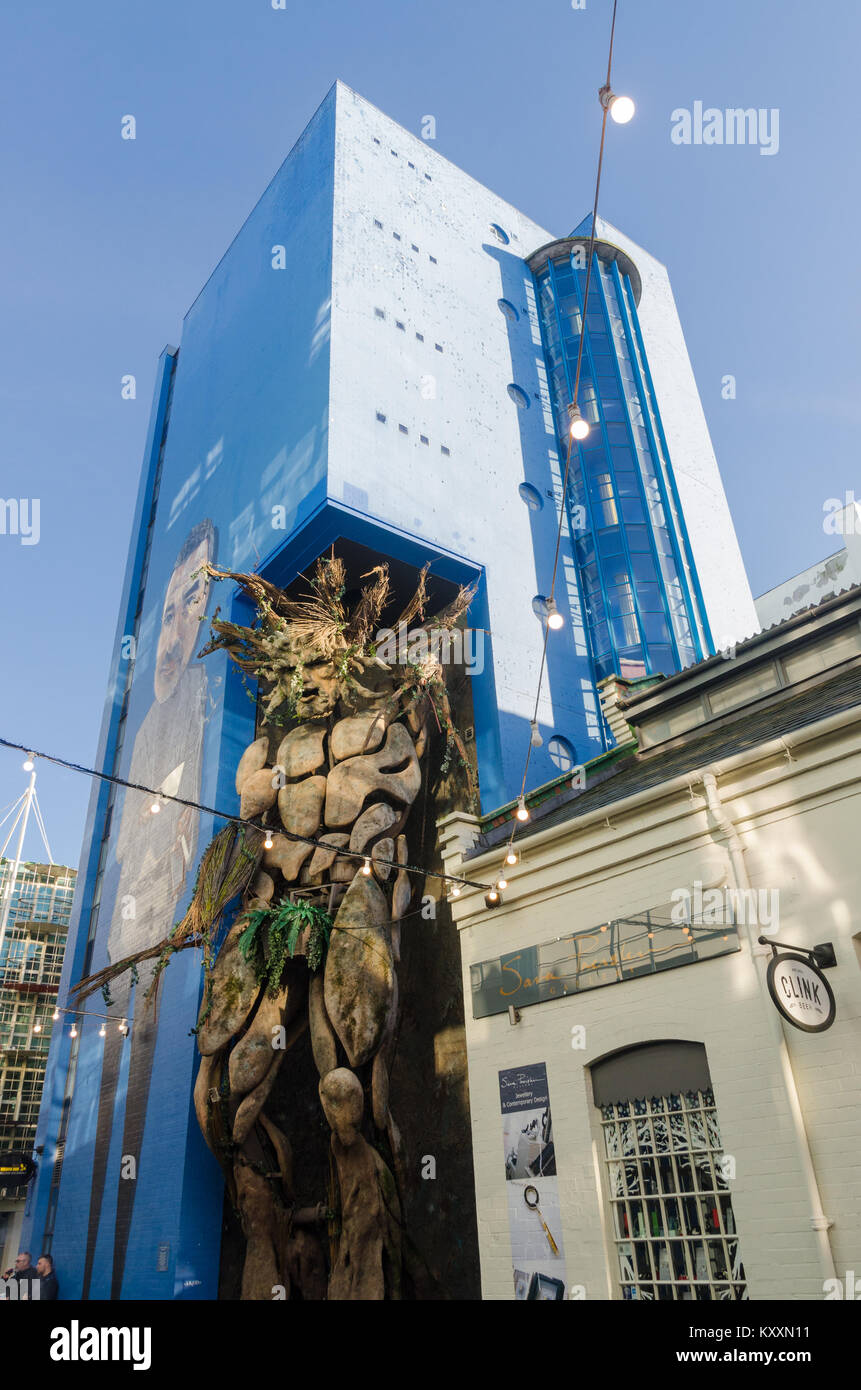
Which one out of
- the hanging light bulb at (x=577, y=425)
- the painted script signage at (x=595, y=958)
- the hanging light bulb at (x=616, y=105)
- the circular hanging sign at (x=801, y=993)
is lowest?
the circular hanging sign at (x=801, y=993)

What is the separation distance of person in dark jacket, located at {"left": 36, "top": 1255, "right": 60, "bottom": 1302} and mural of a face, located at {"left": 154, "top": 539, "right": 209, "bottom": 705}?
537 inches

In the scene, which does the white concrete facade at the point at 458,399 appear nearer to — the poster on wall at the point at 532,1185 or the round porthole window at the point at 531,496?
the round porthole window at the point at 531,496

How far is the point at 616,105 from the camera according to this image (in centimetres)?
777

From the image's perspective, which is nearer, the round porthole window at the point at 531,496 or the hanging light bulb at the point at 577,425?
the hanging light bulb at the point at 577,425

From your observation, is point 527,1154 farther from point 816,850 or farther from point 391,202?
point 391,202

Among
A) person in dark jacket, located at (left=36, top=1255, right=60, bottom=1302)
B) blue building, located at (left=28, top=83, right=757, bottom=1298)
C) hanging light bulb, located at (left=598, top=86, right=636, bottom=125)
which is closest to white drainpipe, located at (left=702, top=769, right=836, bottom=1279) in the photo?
hanging light bulb, located at (left=598, top=86, right=636, bottom=125)

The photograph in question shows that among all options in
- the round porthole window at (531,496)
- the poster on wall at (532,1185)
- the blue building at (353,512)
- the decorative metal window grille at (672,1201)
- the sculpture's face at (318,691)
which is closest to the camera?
the decorative metal window grille at (672,1201)

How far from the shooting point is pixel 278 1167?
1662 cm

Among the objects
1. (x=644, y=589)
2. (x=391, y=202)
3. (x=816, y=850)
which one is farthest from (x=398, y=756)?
(x=391, y=202)

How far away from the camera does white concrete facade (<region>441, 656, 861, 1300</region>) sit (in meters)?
8.95

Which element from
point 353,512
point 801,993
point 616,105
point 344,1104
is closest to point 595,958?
point 801,993

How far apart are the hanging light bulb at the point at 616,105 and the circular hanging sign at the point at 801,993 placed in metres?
7.57

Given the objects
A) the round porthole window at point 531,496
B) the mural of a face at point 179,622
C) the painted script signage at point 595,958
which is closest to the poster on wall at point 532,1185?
the painted script signage at point 595,958

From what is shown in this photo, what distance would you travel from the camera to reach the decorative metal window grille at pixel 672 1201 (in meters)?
9.54
